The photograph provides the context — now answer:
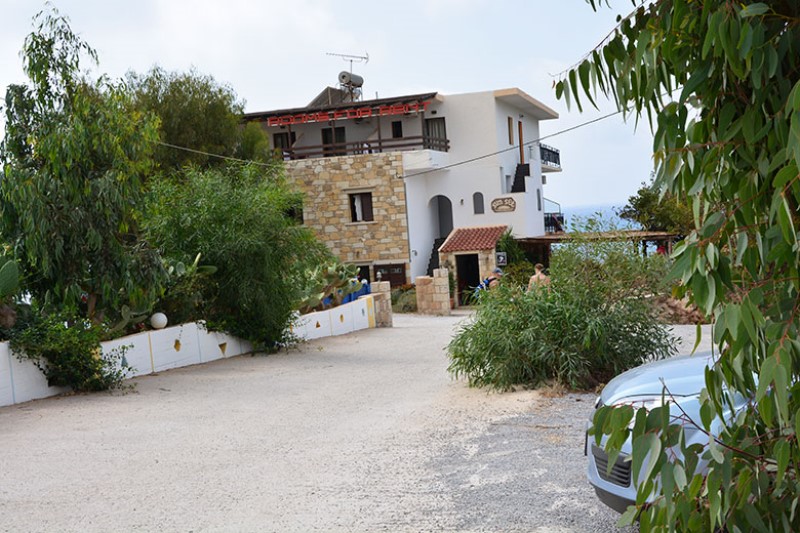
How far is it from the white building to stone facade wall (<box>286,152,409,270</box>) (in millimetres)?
41

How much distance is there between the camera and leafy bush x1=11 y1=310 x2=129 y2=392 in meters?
11.8

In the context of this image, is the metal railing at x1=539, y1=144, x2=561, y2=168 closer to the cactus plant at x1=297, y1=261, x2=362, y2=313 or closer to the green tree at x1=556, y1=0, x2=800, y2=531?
the cactus plant at x1=297, y1=261, x2=362, y2=313

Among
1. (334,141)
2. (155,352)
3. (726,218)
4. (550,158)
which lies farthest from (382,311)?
(550,158)

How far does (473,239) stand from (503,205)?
9.00ft

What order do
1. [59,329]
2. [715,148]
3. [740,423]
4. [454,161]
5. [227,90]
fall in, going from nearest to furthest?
[715,148]
[740,423]
[59,329]
[227,90]
[454,161]

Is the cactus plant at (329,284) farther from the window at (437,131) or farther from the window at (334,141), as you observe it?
the window at (437,131)

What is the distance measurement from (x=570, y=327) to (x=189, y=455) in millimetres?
4832

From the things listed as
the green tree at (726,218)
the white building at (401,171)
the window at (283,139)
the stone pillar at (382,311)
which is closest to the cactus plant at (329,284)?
the stone pillar at (382,311)

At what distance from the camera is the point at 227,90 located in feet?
120

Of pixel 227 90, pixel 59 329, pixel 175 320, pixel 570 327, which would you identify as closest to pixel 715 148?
pixel 570 327

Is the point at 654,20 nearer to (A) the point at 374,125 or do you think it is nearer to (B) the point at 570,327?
(B) the point at 570,327

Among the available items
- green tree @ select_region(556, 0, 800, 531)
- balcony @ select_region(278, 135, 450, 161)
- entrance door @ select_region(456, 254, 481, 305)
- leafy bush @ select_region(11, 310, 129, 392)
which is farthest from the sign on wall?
green tree @ select_region(556, 0, 800, 531)

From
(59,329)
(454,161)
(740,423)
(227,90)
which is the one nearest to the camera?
(740,423)

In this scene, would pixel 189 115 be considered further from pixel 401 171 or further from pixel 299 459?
pixel 299 459
